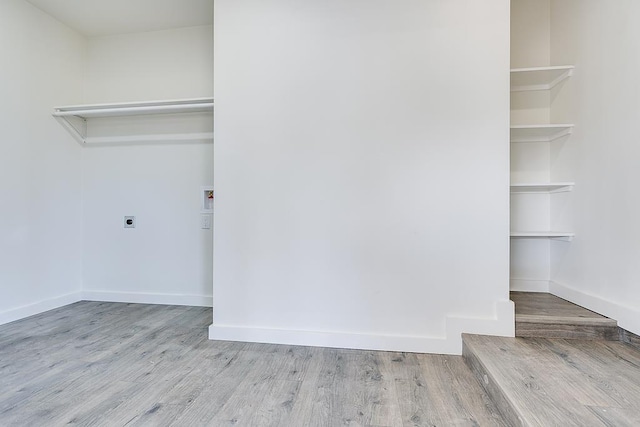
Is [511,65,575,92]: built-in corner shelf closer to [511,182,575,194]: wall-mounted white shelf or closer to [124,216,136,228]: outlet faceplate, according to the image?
[511,182,575,194]: wall-mounted white shelf

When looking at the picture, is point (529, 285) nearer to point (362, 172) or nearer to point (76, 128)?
point (362, 172)

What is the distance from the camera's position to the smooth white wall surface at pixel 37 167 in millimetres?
2635

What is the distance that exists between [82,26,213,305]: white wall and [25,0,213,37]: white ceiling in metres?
0.10

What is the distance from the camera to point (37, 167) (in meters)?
2.87

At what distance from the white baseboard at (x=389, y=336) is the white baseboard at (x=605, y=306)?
0.60 meters

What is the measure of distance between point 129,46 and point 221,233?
2.50 m

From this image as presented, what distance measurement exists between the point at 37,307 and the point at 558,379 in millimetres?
4026

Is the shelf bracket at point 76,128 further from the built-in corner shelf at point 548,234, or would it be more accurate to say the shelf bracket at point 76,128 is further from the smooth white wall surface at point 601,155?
the smooth white wall surface at point 601,155

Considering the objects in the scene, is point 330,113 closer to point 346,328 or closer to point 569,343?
point 346,328

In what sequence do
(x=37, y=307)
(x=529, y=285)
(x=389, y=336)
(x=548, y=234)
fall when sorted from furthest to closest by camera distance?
(x=37, y=307)
(x=529, y=285)
(x=548, y=234)
(x=389, y=336)

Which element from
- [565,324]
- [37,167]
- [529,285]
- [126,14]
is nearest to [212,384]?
[565,324]

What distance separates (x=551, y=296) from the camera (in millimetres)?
2498

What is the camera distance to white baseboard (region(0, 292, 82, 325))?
2.63 meters

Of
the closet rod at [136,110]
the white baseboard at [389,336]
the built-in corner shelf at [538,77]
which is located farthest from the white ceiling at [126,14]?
the white baseboard at [389,336]
